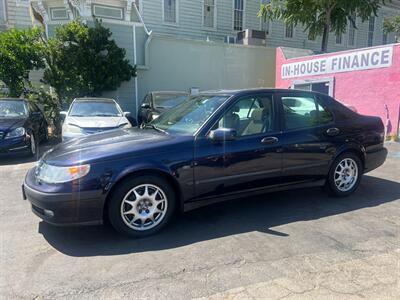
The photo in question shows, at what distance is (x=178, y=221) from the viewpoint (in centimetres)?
401

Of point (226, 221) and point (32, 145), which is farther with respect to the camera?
point (32, 145)

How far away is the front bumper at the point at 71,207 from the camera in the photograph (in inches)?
127

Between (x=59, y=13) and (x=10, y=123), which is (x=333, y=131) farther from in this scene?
(x=59, y=13)

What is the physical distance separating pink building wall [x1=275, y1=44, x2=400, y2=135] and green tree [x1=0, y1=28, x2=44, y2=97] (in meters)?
10.1

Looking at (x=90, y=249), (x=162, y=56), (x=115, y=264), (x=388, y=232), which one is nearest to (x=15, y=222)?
(x=90, y=249)

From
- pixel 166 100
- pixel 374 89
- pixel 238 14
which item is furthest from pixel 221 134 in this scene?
pixel 238 14

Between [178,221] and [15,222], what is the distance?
1988 mm

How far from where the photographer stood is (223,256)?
10.3 ft

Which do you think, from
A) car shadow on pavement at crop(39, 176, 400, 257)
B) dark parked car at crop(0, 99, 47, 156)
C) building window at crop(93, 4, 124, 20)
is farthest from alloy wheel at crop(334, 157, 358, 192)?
building window at crop(93, 4, 124, 20)

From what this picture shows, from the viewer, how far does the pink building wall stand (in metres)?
9.58

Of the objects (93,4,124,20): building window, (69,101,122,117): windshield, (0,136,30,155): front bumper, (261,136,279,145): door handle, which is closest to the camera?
(261,136,279,145): door handle

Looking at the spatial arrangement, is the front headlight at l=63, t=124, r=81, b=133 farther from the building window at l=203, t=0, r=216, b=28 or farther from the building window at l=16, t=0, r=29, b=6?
the building window at l=203, t=0, r=216, b=28

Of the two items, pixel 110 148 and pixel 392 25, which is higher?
pixel 392 25

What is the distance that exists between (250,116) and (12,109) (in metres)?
7.19
